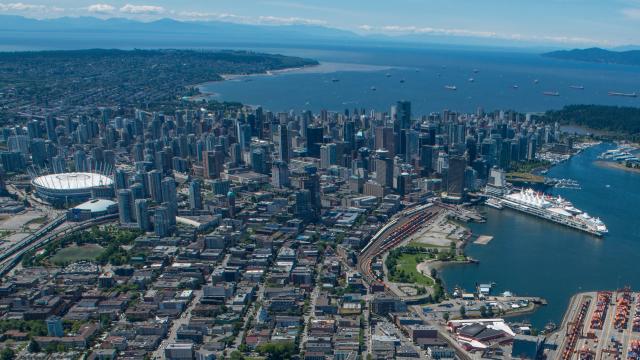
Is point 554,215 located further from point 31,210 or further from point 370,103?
point 370,103

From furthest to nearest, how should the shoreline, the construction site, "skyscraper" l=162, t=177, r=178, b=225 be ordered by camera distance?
1. the shoreline
2. "skyscraper" l=162, t=177, r=178, b=225
3. the construction site

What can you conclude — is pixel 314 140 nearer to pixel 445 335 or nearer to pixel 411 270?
pixel 411 270

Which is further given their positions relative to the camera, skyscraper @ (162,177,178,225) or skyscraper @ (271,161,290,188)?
skyscraper @ (271,161,290,188)

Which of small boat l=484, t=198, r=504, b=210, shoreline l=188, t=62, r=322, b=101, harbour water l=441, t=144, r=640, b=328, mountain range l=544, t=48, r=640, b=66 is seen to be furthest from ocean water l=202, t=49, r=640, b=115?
mountain range l=544, t=48, r=640, b=66


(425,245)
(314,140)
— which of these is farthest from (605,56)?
(425,245)

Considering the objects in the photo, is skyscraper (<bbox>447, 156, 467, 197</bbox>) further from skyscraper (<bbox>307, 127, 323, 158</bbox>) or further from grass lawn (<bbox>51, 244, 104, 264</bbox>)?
grass lawn (<bbox>51, 244, 104, 264</bbox>)

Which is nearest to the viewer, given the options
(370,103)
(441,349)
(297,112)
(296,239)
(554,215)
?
(441,349)

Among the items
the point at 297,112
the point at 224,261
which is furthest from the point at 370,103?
the point at 224,261
